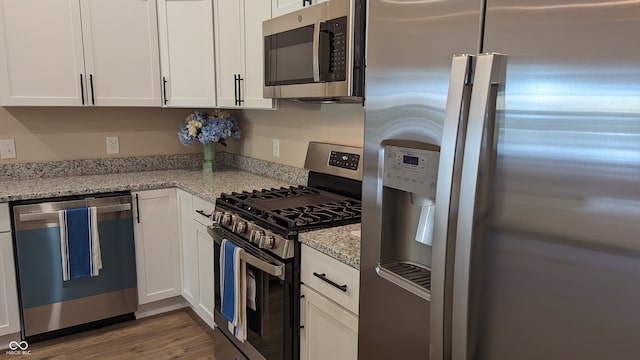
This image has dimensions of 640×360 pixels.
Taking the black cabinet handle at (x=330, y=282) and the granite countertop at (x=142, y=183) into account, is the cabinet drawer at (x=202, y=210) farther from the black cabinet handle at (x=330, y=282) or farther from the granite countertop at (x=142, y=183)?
the black cabinet handle at (x=330, y=282)

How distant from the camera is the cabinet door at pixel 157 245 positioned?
2.99 metres

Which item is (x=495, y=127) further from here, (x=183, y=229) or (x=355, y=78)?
(x=183, y=229)

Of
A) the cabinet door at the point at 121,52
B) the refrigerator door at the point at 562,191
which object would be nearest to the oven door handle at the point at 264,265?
the refrigerator door at the point at 562,191

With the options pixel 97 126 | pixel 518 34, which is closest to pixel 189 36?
pixel 97 126

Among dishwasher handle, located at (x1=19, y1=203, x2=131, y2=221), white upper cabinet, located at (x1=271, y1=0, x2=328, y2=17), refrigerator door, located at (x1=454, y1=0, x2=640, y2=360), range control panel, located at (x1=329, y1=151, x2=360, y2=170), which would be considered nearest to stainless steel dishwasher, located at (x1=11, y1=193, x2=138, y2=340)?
dishwasher handle, located at (x1=19, y1=203, x2=131, y2=221)

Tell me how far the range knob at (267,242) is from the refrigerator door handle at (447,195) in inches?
37.2

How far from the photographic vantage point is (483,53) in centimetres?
90

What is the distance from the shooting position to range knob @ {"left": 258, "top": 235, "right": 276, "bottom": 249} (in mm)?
1866

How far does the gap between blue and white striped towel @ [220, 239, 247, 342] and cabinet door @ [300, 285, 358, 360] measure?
0.39 meters

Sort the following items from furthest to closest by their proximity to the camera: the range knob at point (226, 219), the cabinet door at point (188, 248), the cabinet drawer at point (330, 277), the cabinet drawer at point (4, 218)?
the cabinet door at point (188, 248)
the cabinet drawer at point (4, 218)
the range knob at point (226, 219)
the cabinet drawer at point (330, 277)

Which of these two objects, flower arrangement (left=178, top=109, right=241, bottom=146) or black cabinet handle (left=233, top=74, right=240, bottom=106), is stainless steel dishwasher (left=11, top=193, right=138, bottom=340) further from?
black cabinet handle (left=233, top=74, right=240, bottom=106)

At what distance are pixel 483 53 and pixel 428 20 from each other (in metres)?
0.19

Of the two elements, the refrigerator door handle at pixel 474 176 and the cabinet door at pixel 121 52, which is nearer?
the refrigerator door handle at pixel 474 176

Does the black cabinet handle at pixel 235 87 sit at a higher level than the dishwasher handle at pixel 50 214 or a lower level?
higher
